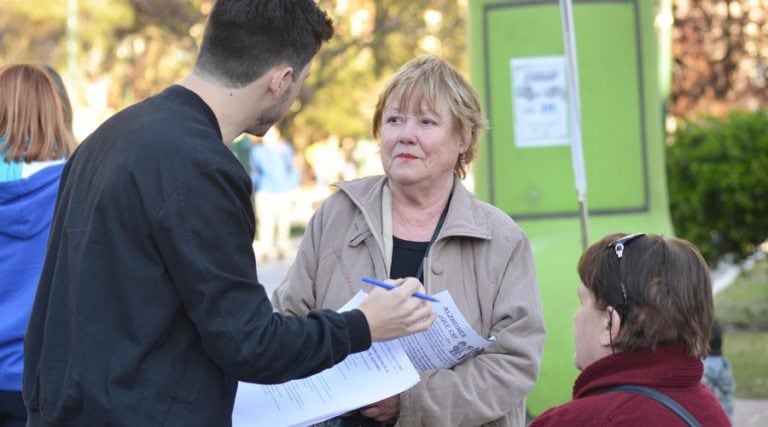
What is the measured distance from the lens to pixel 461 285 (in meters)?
3.68

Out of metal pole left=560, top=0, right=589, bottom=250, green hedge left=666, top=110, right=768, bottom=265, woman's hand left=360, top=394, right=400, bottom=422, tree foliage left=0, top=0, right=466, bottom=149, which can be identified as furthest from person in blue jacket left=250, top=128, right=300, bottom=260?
woman's hand left=360, top=394, right=400, bottom=422

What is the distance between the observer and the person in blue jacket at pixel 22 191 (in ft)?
13.6

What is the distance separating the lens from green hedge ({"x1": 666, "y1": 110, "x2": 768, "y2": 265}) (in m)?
11.0

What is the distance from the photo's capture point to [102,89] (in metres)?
31.6

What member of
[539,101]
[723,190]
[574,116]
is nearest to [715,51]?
[723,190]

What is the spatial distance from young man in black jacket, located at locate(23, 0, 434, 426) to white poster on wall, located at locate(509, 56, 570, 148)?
453 cm

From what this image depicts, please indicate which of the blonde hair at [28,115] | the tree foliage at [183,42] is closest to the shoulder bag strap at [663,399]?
the blonde hair at [28,115]

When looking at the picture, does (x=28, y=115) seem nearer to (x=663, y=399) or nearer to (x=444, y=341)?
(x=444, y=341)

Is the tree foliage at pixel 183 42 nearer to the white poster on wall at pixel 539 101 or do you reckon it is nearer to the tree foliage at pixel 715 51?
the tree foliage at pixel 715 51

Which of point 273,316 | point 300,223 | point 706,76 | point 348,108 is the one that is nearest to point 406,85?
point 273,316

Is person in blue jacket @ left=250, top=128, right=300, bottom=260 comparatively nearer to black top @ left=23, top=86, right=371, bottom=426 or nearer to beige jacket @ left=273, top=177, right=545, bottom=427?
beige jacket @ left=273, top=177, right=545, bottom=427

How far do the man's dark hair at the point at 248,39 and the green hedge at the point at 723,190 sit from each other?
854 cm

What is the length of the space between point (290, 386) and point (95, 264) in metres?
0.85

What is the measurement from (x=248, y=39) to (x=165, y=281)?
56 cm
